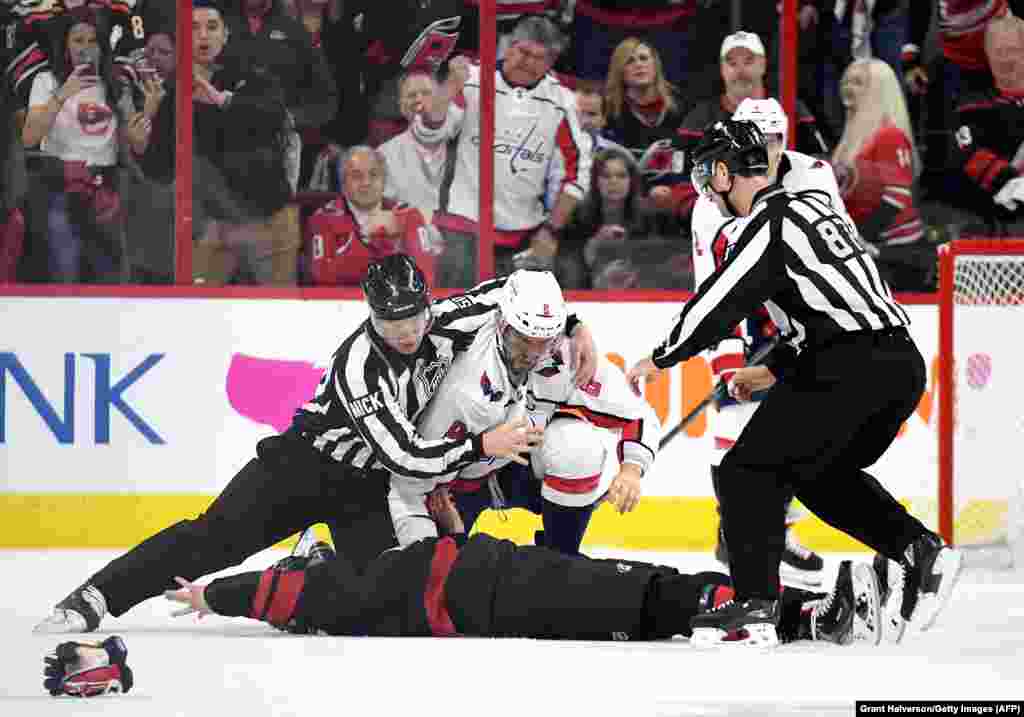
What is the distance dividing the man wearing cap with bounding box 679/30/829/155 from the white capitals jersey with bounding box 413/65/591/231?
1.44 feet

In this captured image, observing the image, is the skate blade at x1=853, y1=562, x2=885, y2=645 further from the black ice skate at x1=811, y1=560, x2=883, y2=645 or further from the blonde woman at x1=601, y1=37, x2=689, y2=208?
the blonde woman at x1=601, y1=37, x2=689, y2=208

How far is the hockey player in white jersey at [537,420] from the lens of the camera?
512 centimetres

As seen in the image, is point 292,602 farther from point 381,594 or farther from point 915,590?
point 915,590

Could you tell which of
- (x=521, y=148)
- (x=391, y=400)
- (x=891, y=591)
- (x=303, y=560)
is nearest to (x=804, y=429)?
(x=891, y=591)

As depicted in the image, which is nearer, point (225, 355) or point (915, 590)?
point (915, 590)

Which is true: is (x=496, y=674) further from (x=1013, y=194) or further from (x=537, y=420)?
(x=1013, y=194)

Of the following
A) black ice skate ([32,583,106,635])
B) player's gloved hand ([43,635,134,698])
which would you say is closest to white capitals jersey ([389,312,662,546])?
black ice skate ([32,583,106,635])

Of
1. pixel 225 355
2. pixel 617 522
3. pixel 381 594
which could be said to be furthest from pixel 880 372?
pixel 225 355

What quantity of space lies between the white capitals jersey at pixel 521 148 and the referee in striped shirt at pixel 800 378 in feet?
9.46

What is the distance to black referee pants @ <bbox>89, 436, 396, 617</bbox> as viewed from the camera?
16.4 ft

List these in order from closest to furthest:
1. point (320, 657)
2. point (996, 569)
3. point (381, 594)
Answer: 1. point (320, 657)
2. point (381, 594)
3. point (996, 569)

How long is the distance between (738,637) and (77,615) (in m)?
1.47

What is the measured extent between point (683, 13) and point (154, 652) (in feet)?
12.4

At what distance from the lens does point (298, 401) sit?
7277 mm
